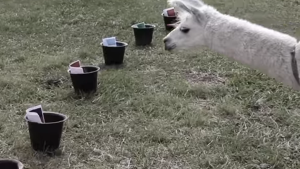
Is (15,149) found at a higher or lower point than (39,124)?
lower

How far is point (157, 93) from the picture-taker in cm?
443

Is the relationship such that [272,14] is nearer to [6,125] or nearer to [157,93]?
[157,93]

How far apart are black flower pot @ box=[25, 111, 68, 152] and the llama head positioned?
1165 millimetres

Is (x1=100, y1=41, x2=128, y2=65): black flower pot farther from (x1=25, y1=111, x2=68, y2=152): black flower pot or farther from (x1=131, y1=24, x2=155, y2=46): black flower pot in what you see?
(x1=25, y1=111, x2=68, y2=152): black flower pot

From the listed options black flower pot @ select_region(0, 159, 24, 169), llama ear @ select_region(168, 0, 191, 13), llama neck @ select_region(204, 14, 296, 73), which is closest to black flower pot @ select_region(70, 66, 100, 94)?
llama ear @ select_region(168, 0, 191, 13)

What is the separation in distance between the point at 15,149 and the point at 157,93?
5.50ft

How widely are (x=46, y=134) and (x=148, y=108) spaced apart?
3.77ft

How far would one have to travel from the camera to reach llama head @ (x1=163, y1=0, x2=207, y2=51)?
3359 mm

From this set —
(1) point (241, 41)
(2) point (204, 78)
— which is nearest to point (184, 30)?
(1) point (241, 41)

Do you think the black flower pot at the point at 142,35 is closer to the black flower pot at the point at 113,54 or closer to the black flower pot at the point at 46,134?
the black flower pot at the point at 113,54

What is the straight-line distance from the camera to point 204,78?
5051mm

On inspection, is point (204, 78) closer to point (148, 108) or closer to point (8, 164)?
point (148, 108)

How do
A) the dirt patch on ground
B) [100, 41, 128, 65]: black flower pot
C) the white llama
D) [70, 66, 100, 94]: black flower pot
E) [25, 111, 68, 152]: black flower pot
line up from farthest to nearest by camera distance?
[100, 41, 128, 65]: black flower pot, the dirt patch on ground, [70, 66, 100, 94]: black flower pot, [25, 111, 68, 152]: black flower pot, the white llama

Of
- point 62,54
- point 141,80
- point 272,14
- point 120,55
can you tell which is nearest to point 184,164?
point 141,80
